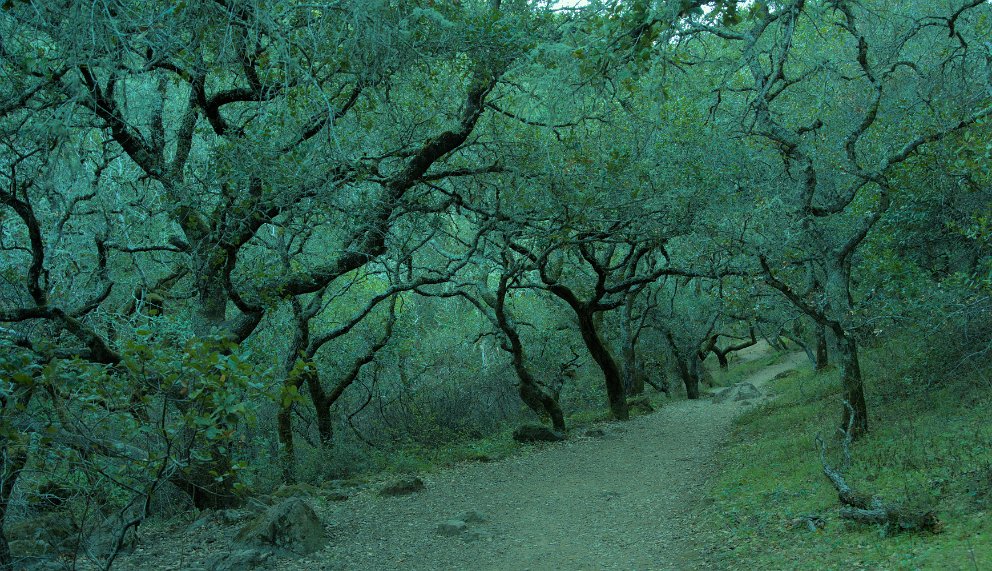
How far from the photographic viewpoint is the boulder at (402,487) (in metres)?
10.3

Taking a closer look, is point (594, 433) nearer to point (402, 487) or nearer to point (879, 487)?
point (402, 487)

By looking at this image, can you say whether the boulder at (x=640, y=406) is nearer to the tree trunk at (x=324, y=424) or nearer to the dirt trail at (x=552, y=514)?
the dirt trail at (x=552, y=514)

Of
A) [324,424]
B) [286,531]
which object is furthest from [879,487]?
[324,424]

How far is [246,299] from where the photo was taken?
8.55 metres

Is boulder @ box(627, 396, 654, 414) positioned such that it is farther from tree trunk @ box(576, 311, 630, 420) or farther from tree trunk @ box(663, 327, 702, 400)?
tree trunk @ box(663, 327, 702, 400)

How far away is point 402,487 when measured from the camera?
34.1 ft

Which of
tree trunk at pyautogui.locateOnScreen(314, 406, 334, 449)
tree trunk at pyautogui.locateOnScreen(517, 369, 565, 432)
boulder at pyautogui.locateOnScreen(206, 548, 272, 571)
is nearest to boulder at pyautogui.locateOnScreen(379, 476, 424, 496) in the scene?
boulder at pyautogui.locateOnScreen(206, 548, 272, 571)

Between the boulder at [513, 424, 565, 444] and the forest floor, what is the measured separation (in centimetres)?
63

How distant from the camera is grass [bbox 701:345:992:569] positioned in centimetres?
512

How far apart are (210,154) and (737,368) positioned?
31682 mm

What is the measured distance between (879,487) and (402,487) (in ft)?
20.6

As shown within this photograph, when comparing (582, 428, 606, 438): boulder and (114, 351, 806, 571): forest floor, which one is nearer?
(114, 351, 806, 571): forest floor

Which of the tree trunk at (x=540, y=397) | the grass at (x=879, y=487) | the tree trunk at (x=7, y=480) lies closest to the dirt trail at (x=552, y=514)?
the grass at (x=879, y=487)

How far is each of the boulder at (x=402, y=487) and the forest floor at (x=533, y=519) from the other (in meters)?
0.16
